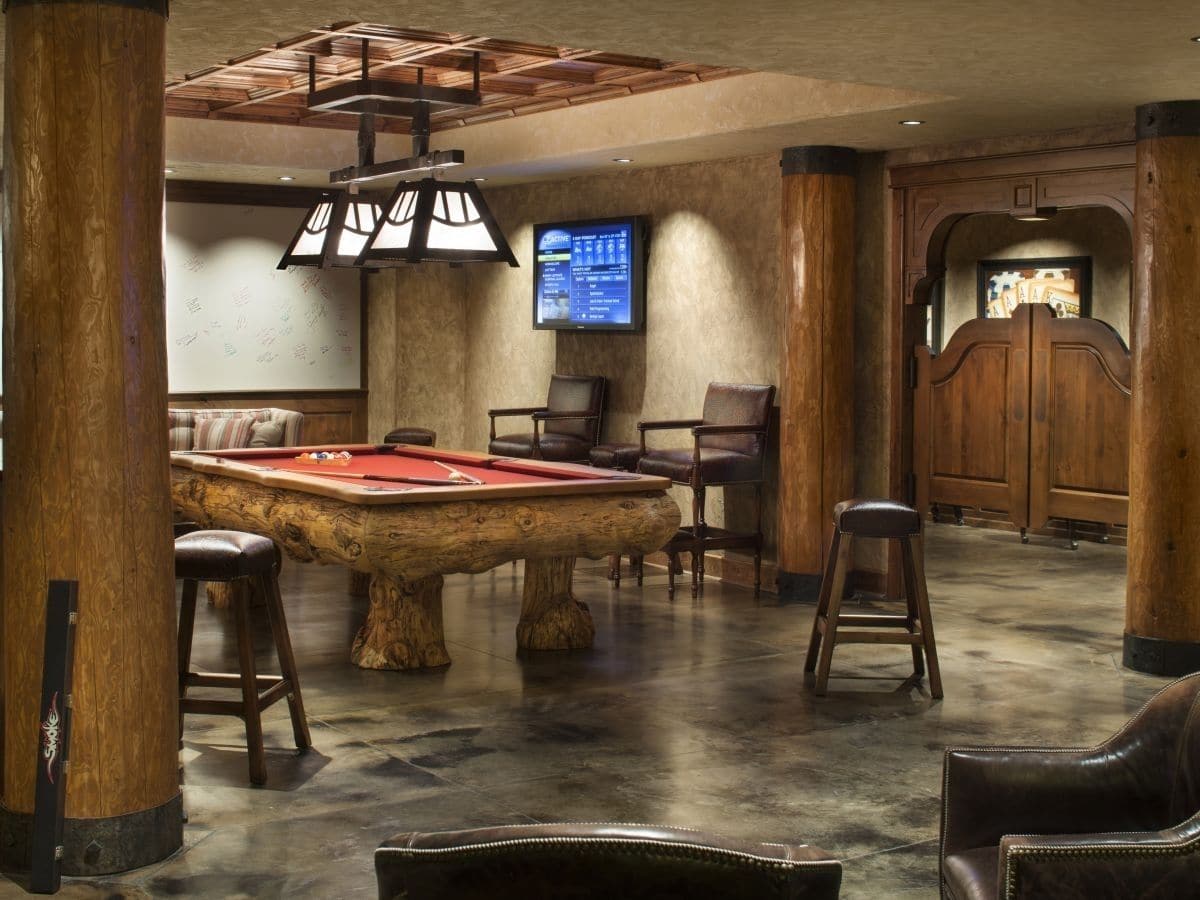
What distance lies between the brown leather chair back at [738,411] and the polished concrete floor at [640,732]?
97cm

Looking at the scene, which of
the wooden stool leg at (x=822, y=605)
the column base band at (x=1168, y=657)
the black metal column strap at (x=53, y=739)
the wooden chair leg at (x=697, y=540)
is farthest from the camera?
the wooden chair leg at (x=697, y=540)

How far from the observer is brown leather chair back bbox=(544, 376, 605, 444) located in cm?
1045

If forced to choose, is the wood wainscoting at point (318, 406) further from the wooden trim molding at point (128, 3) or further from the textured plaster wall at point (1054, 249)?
the wooden trim molding at point (128, 3)

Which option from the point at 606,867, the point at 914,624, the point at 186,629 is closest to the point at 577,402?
the point at 914,624

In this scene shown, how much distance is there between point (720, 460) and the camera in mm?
8734

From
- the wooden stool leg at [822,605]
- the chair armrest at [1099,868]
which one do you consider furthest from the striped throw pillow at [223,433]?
the chair armrest at [1099,868]

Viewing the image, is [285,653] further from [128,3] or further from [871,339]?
[871,339]

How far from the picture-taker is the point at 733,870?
2.01 m

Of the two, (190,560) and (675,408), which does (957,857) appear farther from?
(675,408)

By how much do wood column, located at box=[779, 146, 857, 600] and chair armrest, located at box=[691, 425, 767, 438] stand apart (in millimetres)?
198

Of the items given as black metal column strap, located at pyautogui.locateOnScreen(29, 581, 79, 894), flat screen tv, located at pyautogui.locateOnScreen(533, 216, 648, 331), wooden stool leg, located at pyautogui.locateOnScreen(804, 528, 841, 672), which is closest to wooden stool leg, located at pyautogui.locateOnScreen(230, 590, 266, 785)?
black metal column strap, located at pyautogui.locateOnScreen(29, 581, 79, 894)

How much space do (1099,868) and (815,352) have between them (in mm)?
6002

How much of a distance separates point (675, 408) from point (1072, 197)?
3202 millimetres

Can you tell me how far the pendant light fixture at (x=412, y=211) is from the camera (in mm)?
7090
